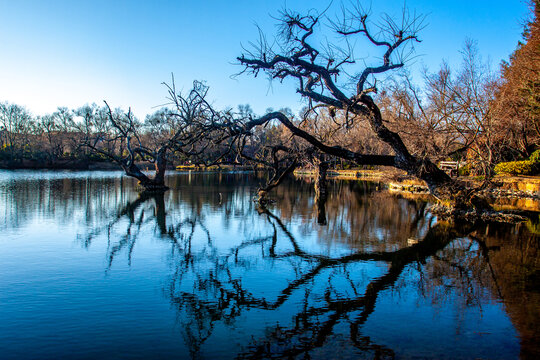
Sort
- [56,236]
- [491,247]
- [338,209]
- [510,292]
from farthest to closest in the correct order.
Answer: [338,209]
[56,236]
[491,247]
[510,292]

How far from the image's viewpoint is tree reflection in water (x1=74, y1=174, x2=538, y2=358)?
5387 mm

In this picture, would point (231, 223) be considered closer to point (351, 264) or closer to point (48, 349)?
point (351, 264)

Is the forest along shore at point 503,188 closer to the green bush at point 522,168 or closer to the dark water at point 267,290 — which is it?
the green bush at point 522,168

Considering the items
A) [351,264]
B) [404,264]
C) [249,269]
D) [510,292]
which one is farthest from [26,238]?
[510,292]

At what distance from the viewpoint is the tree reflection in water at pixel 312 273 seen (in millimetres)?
5387

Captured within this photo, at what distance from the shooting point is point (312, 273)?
26.2ft

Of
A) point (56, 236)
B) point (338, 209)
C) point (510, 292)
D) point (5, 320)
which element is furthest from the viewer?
point (338, 209)

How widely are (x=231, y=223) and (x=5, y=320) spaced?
8.66 metres

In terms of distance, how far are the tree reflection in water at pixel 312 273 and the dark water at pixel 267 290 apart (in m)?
0.03

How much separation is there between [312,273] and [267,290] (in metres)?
1.38

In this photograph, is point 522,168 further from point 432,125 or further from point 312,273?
point 312,273

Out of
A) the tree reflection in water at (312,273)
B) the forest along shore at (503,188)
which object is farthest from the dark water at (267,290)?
the forest along shore at (503,188)

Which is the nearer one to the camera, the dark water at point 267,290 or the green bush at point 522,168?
the dark water at point 267,290

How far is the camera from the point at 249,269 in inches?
326
